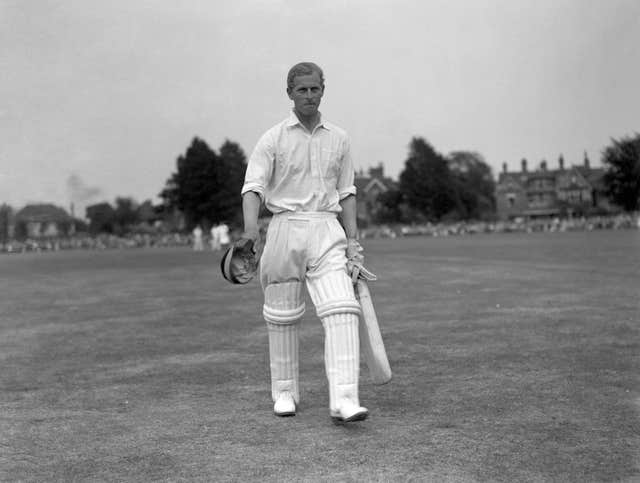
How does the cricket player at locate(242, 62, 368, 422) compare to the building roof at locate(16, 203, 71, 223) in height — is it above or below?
below

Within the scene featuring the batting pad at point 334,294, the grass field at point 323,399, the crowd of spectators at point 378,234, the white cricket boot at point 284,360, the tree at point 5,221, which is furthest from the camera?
the crowd of spectators at point 378,234

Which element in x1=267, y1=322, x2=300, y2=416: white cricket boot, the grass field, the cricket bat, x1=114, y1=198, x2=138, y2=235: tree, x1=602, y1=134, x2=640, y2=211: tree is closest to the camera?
the grass field

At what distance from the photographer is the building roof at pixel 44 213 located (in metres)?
88.4

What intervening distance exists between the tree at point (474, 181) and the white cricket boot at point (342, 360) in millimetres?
116367

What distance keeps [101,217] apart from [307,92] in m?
108

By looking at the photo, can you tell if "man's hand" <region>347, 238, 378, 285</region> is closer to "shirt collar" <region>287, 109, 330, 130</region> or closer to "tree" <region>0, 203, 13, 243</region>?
"shirt collar" <region>287, 109, 330, 130</region>

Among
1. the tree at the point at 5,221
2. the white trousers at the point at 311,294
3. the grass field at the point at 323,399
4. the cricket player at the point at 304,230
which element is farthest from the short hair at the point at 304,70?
the tree at the point at 5,221

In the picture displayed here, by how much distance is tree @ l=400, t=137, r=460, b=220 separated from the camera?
112688 mm

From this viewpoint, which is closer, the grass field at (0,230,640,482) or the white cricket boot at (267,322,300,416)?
the grass field at (0,230,640,482)

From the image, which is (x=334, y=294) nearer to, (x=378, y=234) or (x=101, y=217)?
(x=378, y=234)

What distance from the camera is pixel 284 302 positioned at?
5598 mm

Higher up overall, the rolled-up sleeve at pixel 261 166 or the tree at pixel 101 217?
the tree at pixel 101 217

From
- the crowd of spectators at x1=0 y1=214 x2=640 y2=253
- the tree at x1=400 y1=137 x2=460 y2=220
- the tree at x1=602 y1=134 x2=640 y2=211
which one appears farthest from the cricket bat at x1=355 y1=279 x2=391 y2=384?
the tree at x1=400 y1=137 x2=460 y2=220

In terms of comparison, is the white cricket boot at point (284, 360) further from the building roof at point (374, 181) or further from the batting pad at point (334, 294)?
the building roof at point (374, 181)
